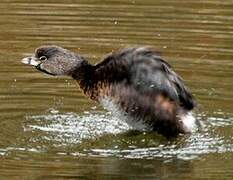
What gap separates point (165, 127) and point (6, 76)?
8.36ft

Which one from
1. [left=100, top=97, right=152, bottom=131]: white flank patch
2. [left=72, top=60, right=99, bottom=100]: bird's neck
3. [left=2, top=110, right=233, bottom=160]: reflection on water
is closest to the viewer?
[left=2, top=110, right=233, bottom=160]: reflection on water

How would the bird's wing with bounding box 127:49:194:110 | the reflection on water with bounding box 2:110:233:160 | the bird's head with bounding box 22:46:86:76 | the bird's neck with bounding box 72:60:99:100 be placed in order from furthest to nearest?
the bird's head with bounding box 22:46:86:76
the bird's neck with bounding box 72:60:99:100
the bird's wing with bounding box 127:49:194:110
the reflection on water with bounding box 2:110:233:160

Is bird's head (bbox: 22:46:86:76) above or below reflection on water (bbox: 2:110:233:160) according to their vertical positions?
above

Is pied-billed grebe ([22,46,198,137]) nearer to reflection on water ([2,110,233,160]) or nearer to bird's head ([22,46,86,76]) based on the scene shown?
reflection on water ([2,110,233,160])

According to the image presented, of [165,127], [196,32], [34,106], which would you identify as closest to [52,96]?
[34,106]

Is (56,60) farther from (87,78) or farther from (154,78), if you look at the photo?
(154,78)

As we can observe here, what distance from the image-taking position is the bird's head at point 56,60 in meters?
11.4

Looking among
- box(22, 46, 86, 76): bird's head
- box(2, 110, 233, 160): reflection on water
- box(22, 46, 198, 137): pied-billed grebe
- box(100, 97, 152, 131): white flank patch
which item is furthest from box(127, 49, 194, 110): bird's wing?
box(22, 46, 86, 76): bird's head

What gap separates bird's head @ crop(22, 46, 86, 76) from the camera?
11.4m

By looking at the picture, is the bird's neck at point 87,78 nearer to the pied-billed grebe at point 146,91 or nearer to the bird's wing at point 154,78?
the pied-billed grebe at point 146,91

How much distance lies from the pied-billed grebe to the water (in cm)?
15

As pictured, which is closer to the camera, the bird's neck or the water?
the water

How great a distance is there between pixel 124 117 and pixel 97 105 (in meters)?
1.13

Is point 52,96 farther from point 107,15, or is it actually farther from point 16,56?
point 107,15
